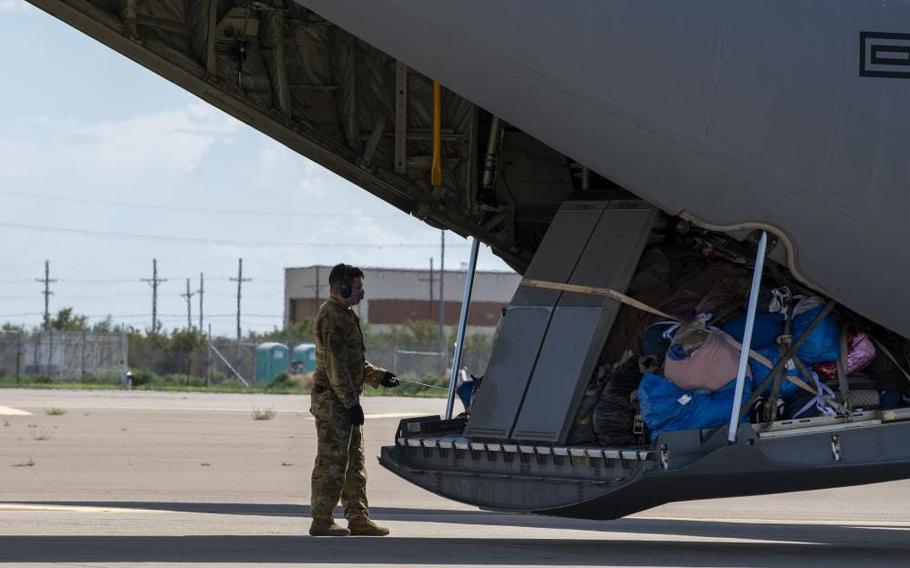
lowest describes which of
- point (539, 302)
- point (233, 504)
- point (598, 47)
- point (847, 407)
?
point (233, 504)

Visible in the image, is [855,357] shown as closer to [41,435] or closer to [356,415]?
[356,415]

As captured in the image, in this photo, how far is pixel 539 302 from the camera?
484 inches

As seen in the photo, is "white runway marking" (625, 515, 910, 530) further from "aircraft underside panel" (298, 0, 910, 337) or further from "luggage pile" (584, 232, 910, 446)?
"aircraft underside panel" (298, 0, 910, 337)

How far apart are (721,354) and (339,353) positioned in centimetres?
290

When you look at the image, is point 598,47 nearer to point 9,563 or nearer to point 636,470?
point 636,470

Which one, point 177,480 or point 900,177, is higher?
point 900,177

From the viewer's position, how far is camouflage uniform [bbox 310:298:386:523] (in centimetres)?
1239

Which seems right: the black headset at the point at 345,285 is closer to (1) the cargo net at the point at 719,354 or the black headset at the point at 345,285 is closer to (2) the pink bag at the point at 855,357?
(1) the cargo net at the point at 719,354

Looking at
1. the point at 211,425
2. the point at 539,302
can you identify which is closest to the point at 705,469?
the point at 539,302

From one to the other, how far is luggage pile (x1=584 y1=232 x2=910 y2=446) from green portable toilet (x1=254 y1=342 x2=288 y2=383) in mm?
58514

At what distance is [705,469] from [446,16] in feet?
11.2

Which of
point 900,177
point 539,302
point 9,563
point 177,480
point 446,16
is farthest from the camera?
point 177,480

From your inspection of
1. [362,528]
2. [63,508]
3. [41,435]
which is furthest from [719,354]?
[41,435]

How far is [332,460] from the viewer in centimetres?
1238
